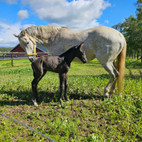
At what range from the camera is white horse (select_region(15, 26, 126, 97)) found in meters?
4.09

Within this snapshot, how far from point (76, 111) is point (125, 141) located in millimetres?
1468

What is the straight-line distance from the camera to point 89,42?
14.0ft

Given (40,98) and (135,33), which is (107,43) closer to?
(40,98)

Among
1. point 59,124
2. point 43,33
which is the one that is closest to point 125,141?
point 59,124

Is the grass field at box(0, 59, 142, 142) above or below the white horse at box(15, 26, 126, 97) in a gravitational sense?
below

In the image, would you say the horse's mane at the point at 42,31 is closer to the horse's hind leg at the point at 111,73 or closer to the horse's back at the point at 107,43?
the horse's back at the point at 107,43

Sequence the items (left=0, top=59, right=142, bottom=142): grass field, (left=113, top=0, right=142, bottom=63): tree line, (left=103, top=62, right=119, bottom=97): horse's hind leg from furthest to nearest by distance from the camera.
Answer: (left=113, top=0, right=142, bottom=63): tree line
(left=103, top=62, right=119, bottom=97): horse's hind leg
(left=0, top=59, right=142, bottom=142): grass field

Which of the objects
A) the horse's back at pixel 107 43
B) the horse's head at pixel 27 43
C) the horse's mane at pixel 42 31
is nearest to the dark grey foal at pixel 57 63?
the horse's head at pixel 27 43

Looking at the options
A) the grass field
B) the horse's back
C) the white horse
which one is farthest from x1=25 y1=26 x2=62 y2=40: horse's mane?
the grass field

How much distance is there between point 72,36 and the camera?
14.5ft

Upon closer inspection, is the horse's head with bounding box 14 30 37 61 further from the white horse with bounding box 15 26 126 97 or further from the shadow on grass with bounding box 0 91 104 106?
the shadow on grass with bounding box 0 91 104 106

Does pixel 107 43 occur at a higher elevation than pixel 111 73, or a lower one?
higher

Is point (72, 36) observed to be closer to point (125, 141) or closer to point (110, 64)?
point (110, 64)

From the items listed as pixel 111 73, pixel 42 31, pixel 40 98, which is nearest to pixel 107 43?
pixel 111 73
